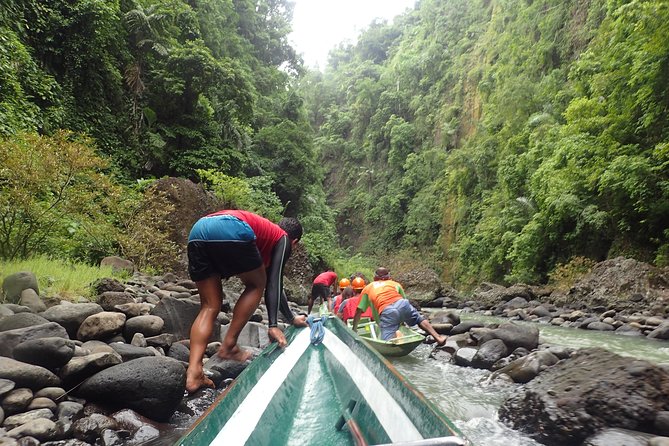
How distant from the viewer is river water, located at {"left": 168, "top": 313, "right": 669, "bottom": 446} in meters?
3.03

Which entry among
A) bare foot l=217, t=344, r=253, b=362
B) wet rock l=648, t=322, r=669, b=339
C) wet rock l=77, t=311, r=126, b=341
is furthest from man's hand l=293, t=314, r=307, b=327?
wet rock l=648, t=322, r=669, b=339

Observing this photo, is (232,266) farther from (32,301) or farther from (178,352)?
(32,301)

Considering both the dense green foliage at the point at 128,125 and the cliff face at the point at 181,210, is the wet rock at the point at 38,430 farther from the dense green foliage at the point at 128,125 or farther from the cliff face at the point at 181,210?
the cliff face at the point at 181,210

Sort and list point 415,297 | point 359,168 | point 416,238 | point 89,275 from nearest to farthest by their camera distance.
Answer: point 89,275 → point 415,297 → point 416,238 → point 359,168

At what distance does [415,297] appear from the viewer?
16.7 m

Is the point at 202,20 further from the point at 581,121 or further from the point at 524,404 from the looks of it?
the point at 524,404

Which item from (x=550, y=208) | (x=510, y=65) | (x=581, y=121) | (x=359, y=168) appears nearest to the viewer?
(x=581, y=121)

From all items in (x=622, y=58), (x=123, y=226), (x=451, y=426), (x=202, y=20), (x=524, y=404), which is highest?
(x=202, y=20)

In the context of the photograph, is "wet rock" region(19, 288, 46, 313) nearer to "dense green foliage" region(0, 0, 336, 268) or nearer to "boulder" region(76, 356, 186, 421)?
"boulder" region(76, 356, 186, 421)

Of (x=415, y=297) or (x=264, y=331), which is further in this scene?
(x=415, y=297)

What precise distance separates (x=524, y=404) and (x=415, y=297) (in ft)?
45.4

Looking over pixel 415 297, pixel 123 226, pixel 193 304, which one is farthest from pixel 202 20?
pixel 193 304

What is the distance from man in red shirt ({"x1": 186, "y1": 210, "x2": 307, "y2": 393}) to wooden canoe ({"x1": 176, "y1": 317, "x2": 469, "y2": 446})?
1.48 feet

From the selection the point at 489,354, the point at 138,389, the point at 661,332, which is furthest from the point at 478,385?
the point at 661,332
